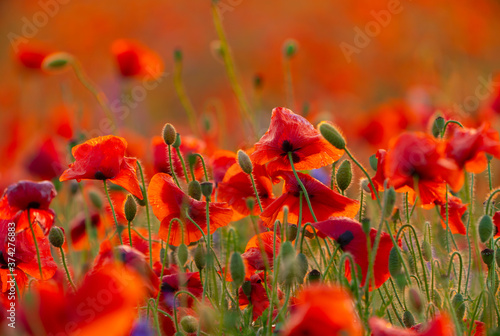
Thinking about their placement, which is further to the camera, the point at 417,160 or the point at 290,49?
the point at 290,49

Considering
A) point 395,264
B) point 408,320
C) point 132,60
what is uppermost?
point 132,60

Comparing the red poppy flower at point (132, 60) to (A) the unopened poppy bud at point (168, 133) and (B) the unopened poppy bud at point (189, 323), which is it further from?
(B) the unopened poppy bud at point (189, 323)

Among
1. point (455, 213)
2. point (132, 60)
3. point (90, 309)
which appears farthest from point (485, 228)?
point (132, 60)

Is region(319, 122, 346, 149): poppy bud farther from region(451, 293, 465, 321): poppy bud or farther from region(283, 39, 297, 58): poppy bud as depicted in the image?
region(283, 39, 297, 58): poppy bud

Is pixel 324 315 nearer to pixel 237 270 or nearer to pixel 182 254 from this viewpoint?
pixel 237 270

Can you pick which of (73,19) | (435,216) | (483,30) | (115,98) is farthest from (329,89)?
(435,216)

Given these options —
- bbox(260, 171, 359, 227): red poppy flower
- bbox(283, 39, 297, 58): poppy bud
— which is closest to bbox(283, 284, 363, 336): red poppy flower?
bbox(260, 171, 359, 227): red poppy flower

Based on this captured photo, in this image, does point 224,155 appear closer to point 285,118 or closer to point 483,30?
point 285,118
